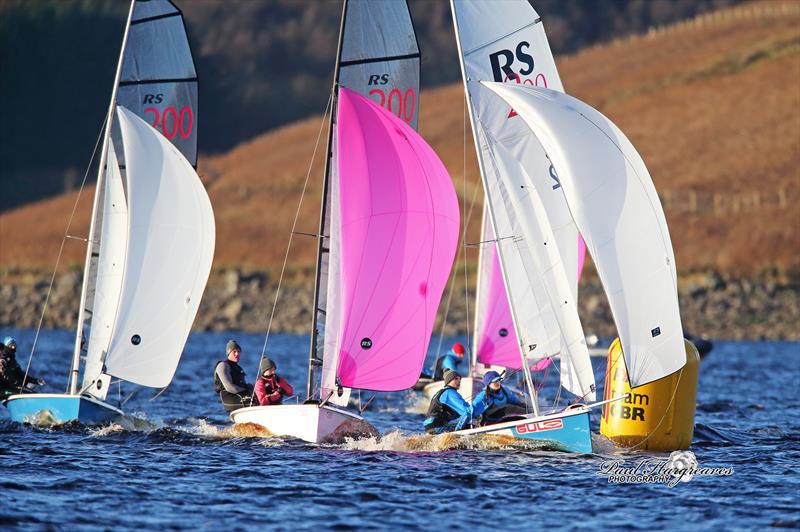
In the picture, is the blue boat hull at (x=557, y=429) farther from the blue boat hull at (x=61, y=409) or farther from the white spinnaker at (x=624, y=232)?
the blue boat hull at (x=61, y=409)

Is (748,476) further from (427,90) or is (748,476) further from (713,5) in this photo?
(713,5)

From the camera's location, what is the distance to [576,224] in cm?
1853

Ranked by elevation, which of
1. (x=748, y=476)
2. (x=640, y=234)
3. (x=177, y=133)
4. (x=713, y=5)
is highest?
(x=713, y=5)

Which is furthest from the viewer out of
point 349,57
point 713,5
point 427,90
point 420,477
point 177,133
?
point 713,5

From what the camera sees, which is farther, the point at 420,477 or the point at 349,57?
the point at 349,57

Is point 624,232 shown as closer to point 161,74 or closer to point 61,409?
point 161,74

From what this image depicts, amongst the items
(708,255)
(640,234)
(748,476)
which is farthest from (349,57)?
(708,255)

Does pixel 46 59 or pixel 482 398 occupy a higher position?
pixel 46 59

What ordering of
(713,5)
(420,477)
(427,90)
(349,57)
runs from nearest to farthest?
(420,477) < (349,57) < (427,90) < (713,5)

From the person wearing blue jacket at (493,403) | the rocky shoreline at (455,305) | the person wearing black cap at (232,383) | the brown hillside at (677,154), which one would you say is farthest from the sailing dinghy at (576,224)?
the brown hillside at (677,154)

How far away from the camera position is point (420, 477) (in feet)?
57.3

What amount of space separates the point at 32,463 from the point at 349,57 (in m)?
8.08

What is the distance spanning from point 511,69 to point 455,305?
44.5m

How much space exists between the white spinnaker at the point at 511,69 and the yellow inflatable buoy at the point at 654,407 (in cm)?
357
